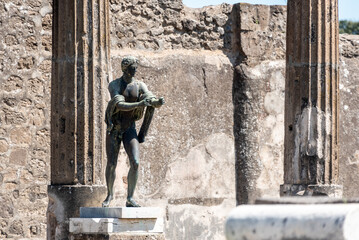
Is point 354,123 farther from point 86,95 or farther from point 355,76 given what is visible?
point 86,95

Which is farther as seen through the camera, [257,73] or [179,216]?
[257,73]

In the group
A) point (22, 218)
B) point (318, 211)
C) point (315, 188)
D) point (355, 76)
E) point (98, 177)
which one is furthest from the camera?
point (355, 76)

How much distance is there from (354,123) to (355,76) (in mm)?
603

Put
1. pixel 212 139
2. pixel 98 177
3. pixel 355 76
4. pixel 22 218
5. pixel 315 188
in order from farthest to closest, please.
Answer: pixel 355 76, pixel 212 139, pixel 22 218, pixel 315 188, pixel 98 177

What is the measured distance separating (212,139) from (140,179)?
1049 millimetres

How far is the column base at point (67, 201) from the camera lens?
8.12 m

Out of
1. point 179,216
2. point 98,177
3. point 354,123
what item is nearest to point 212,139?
point 179,216

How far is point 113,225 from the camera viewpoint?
24.5 feet

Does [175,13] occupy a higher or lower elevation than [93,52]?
higher

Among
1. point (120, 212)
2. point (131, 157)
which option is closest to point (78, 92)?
point (131, 157)

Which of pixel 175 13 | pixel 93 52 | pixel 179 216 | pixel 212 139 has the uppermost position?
pixel 175 13

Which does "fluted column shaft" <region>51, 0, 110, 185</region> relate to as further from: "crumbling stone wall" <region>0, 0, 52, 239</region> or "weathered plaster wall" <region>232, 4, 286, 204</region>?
"weathered plaster wall" <region>232, 4, 286, 204</region>

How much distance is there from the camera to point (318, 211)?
3113 millimetres

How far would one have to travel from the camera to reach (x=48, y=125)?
390 inches
